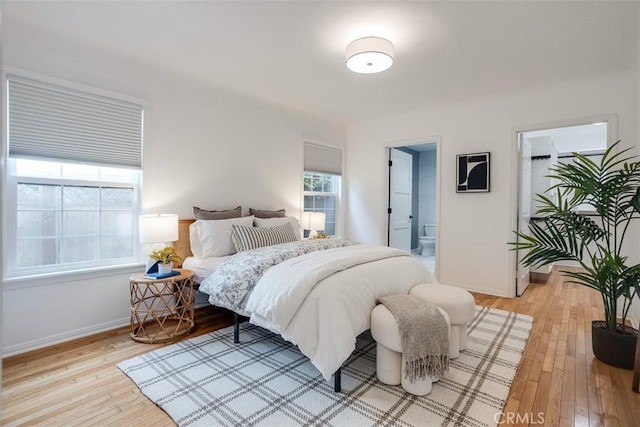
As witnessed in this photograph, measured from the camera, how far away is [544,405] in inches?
79.7

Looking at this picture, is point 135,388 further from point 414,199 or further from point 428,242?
point 414,199

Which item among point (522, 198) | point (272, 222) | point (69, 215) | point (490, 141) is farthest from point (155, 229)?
point (522, 198)

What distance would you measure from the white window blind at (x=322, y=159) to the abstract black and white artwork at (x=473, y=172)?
1821mm

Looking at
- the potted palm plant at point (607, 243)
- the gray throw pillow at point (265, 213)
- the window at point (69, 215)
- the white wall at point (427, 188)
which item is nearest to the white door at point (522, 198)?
the potted palm plant at point (607, 243)

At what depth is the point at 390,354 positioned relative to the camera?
7.22 ft

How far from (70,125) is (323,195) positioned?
10.9 feet

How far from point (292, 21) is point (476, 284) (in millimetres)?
3670

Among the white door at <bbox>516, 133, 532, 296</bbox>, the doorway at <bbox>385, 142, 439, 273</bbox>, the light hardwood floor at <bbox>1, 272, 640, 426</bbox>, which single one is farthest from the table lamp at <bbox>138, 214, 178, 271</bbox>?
the white door at <bbox>516, 133, 532, 296</bbox>

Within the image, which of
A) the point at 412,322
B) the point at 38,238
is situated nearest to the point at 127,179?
the point at 38,238

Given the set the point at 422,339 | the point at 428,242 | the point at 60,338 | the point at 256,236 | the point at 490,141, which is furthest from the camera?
the point at 428,242

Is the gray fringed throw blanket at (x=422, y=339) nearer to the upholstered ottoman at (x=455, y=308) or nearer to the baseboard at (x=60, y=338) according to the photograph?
the upholstered ottoman at (x=455, y=308)

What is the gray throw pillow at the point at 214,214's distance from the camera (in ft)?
11.7

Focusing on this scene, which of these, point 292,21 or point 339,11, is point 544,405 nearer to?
point 339,11

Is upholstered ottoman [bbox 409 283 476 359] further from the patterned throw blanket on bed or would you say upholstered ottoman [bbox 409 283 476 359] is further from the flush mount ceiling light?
the flush mount ceiling light
